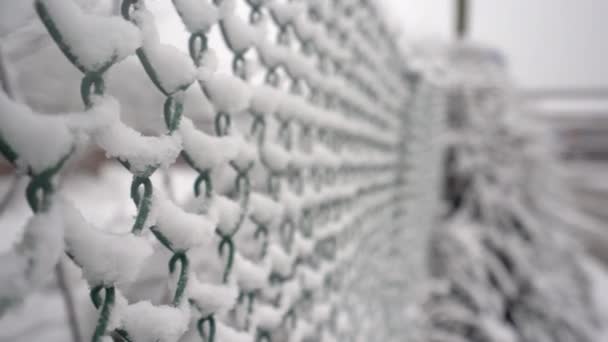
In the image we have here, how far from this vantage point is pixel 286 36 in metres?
0.83

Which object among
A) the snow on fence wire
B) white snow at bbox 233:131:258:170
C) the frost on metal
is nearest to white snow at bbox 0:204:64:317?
the snow on fence wire

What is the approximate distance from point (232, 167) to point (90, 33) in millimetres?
335

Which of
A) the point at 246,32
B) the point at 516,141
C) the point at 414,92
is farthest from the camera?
the point at 516,141

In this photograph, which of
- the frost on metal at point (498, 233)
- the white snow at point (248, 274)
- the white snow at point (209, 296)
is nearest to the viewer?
the white snow at point (209, 296)

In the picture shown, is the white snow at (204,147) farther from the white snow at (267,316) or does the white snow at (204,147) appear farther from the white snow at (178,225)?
the white snow at (267,316)

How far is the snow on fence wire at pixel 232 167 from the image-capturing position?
1.19 ft

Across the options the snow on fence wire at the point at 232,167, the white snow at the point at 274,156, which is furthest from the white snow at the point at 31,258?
the white snow at the point at 274,156

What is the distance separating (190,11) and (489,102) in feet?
11.2

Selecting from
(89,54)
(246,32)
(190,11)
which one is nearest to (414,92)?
(246,32)

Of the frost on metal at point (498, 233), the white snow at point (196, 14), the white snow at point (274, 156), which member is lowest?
the frost on metal at point (498, 233)

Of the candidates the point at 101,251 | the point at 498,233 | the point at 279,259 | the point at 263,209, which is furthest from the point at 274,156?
the point at 498,233

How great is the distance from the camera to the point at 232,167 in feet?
2.25

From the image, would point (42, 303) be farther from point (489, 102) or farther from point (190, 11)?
point (489, 102)

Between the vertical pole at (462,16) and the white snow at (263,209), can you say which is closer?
the white snow at (263,209)
